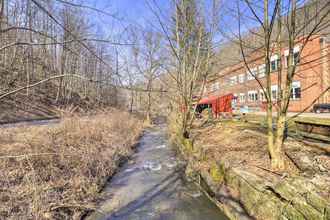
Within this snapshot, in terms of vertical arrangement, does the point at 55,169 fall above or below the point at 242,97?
below

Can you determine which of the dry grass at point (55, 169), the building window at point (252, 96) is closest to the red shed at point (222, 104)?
Answer: the dry grass at point (55, 169)

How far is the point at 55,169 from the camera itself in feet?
20.0

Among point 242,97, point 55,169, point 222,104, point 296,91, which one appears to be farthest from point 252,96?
point 55,169

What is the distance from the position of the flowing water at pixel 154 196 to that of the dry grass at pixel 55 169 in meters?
0.49

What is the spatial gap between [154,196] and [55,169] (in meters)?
3.07

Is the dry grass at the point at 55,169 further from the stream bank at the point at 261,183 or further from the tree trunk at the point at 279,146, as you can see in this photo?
the tree trunk at the point at 279,146

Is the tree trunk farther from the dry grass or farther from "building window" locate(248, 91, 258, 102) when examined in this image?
"building window" locate(248, 91, 258, 102)

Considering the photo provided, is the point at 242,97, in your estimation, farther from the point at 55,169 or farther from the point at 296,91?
the point at 55,169

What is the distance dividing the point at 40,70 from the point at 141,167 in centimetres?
1542

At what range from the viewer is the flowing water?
4754mm

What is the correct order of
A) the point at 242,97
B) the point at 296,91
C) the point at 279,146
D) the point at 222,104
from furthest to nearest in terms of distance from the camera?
the point at 242,97 → the point at 296,91 → the point at 222,104 → the point at 279,146

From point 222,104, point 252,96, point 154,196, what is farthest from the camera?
point 252,96

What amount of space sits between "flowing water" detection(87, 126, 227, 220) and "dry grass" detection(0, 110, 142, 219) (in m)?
0.49

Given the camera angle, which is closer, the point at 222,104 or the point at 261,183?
the point at 261,183
